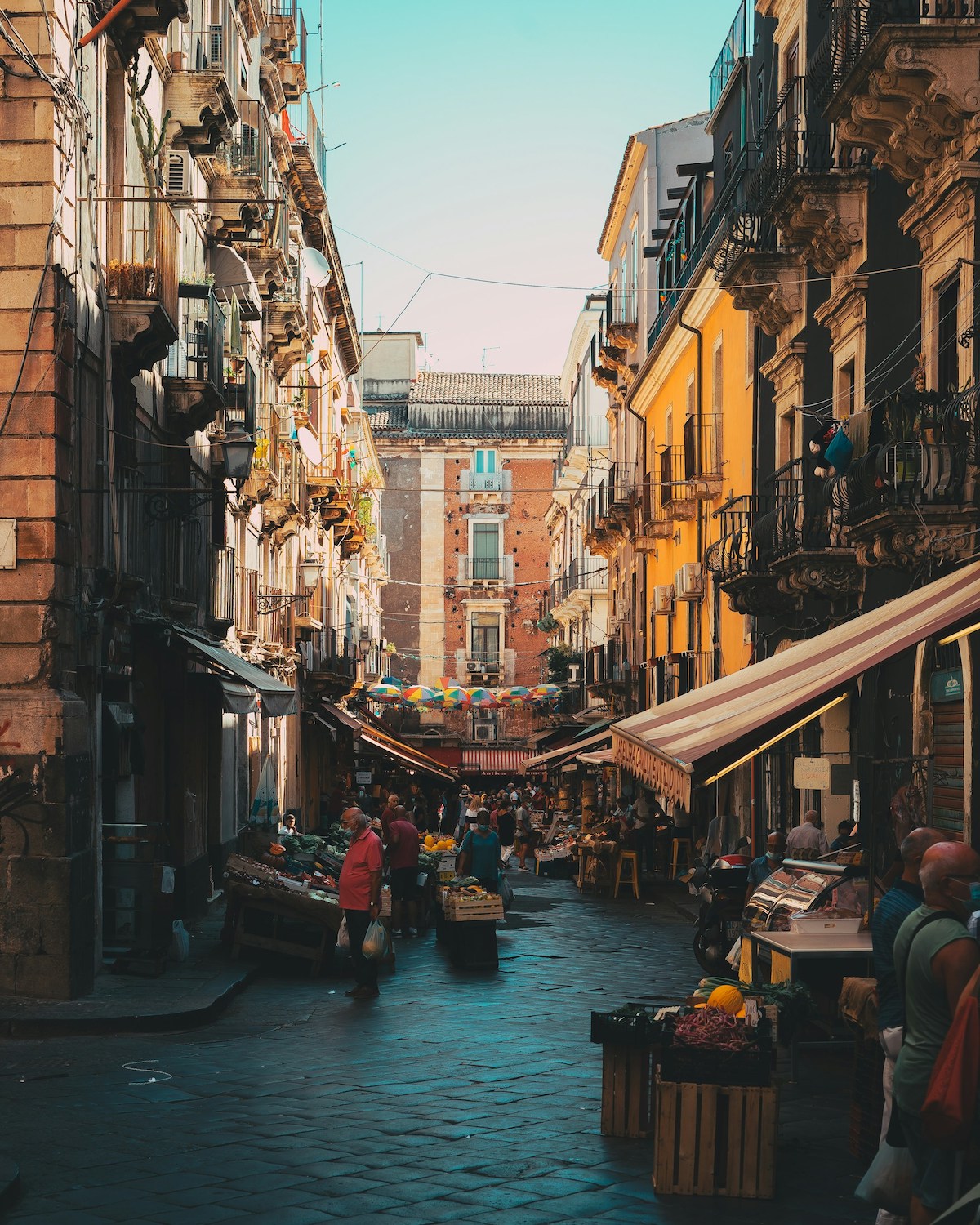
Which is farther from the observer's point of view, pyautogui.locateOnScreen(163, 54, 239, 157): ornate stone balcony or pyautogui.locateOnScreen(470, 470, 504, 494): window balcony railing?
pyautogui.locateOnScreen(470, 470, 504, 494): window balcony railing

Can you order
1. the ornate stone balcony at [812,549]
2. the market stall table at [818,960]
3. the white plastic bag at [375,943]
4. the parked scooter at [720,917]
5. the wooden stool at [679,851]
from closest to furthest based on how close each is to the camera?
the market stall table at [818,960] → the white plastic bag at [375,943] → the parked scooter at [720,917] → the ornate stone balcony at [812,549] → the wooden stool at [679,851]

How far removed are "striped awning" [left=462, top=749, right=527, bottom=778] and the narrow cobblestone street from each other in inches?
1788

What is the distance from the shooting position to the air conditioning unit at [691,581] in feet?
92.6

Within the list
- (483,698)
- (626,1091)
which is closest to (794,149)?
(626,1091)

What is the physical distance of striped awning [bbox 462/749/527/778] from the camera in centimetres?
5941

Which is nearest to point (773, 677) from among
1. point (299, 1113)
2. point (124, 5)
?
point (299, 1113)

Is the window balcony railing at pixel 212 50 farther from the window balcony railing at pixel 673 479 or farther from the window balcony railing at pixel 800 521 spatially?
the window balcony railing at pixel 673 479

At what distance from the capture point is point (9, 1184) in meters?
6.97

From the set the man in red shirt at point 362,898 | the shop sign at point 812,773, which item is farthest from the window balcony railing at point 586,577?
the man in red shirt at point 362,898

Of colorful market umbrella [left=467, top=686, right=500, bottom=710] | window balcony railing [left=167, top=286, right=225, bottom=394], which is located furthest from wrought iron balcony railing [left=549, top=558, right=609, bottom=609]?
window balcony railing [left=167, top=286, right=225, bottom=394]

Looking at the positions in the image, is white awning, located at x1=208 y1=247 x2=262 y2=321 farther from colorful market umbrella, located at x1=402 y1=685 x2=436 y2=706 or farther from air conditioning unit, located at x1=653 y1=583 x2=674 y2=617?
colorful market umbrella, located at x1=402 y1=685 x2=436 y2=706

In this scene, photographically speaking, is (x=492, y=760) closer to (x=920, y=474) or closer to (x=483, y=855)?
(x=483, y=855)

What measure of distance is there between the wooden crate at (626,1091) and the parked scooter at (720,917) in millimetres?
5901

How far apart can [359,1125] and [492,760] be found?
51651mm
